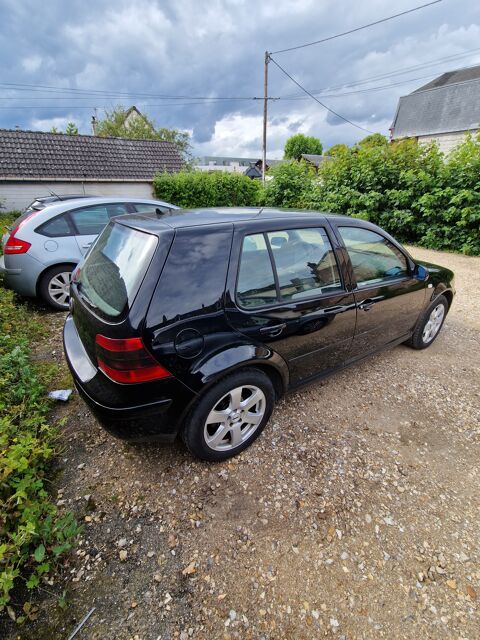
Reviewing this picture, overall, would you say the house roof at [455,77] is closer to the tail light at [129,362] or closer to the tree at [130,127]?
the tree at [130,127]

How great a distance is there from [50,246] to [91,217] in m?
0.75

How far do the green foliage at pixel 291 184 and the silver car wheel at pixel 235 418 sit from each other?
10.9 meters

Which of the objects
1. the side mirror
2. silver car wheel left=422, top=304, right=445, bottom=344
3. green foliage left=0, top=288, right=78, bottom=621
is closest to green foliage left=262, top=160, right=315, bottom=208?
silver car wheel left=422, top=304, right=445, bottom=344

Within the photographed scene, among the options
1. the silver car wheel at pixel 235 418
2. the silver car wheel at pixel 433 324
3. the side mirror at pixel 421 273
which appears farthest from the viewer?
the silver car wheel at pixel 433 324

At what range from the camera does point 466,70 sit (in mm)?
34375

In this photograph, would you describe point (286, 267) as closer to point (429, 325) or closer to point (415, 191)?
point (429, 325)

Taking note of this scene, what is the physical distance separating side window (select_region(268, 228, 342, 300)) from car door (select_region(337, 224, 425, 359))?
24 cm

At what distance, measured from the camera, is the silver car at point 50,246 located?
4.27 meters

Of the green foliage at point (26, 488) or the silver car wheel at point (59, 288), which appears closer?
the green foliage at point (26, 488)

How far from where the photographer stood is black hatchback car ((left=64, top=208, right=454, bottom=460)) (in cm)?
180

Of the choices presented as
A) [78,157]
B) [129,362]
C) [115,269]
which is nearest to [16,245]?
[115,269]

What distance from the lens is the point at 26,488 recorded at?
1.89m

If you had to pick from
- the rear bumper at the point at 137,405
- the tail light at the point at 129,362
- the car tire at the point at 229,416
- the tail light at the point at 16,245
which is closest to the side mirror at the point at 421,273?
the car tire at the point at 229,416

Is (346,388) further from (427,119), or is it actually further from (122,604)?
(427,119)
